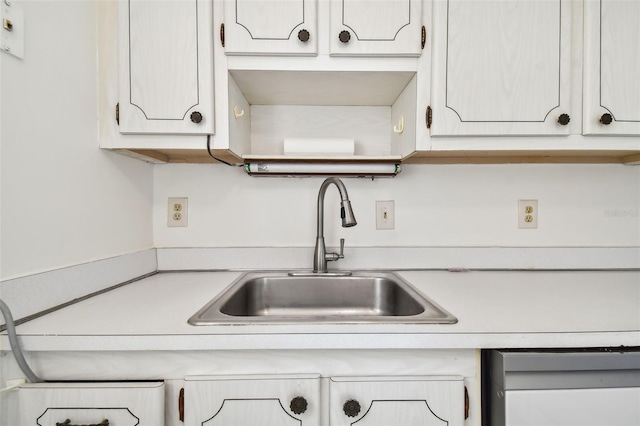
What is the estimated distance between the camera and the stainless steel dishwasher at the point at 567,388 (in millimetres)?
663

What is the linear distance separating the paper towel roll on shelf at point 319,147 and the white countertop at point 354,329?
23.1 inches

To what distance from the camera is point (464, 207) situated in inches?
51.7

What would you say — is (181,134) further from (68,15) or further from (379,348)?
(379,348)

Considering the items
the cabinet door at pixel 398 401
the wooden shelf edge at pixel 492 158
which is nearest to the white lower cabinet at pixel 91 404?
the cabinet door at pixel 398 401

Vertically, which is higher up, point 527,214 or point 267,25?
point 267,25

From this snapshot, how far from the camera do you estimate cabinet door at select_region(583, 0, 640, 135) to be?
3.18 ft

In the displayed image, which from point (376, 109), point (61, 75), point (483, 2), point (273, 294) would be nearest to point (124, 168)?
point (61, 75)

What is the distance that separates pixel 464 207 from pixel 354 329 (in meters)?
0.86

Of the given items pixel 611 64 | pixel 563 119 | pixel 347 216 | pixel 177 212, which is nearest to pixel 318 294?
pixel 347 216

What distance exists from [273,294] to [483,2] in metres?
1.19

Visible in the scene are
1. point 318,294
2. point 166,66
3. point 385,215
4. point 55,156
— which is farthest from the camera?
point 385,215

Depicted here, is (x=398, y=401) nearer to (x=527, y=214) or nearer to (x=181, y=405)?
(x=181, y=405)

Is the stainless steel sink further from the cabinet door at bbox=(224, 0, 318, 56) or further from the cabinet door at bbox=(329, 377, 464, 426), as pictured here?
the cabinet door at bbox=(224, 0, 318, 56)

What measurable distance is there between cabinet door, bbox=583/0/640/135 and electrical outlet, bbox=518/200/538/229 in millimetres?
391
